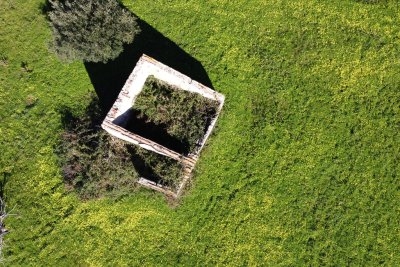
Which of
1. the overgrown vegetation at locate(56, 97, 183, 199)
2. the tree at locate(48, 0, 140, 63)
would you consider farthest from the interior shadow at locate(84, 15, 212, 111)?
the overgrown vegetation at locate(56, 97, 183, 199)

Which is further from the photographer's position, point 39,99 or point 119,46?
point 39,99

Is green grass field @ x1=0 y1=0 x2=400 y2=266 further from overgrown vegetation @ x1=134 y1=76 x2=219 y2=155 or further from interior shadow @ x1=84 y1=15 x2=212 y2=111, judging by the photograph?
overgrown vegetation @ x1=134 y1=76 x2=219 y2=155

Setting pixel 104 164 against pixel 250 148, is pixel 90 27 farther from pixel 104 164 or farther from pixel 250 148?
pixel 250 148

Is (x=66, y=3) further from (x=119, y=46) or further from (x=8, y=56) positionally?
(x=8, y=56)

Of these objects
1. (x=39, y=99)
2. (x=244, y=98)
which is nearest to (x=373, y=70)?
(x=244, y=98)

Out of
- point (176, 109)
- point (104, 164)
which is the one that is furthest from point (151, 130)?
point (104, 164)
